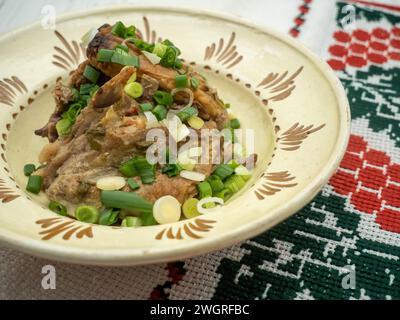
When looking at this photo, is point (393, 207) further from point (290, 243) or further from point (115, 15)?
point (115, 15)

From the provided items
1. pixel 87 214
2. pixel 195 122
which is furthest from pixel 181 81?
pixel 87 214

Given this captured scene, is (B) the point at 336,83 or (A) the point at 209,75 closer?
(B) the point at 336,83

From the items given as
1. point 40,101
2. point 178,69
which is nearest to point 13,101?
point 40,101

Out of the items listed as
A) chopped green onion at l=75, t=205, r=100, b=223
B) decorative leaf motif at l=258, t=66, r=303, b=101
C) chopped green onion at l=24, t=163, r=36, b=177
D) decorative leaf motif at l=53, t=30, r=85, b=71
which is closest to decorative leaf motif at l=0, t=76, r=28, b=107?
decorative leaf motif at l=53, t=30, r=85, b=71

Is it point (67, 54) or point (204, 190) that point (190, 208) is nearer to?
point (204, 190)

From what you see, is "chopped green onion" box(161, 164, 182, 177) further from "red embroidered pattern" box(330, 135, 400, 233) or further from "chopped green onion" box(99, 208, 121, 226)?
"red embroidered pattern" box(330, 135, 400, 233)
